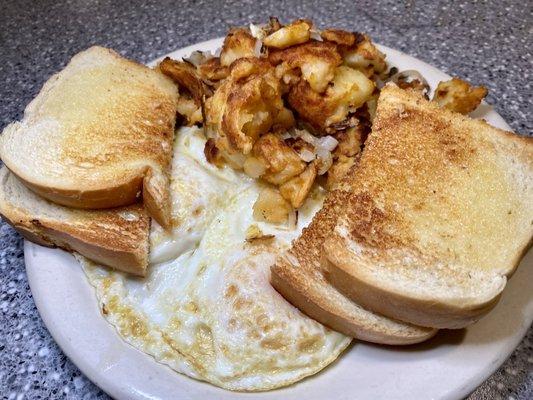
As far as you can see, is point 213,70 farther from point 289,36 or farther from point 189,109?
point 289,36

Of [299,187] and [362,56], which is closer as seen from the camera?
[299,187]

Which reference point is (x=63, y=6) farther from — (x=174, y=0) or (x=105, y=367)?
(x=105, y=367)

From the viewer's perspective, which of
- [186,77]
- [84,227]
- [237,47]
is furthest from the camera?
[186,77]

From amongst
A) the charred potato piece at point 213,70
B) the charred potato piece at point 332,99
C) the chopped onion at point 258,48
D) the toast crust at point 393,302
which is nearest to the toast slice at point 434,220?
the toast crust at point 393,302

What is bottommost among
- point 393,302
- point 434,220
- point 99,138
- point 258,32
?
point 99,138

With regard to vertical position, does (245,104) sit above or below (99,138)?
above

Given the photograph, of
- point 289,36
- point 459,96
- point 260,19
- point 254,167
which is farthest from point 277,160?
point 260,19

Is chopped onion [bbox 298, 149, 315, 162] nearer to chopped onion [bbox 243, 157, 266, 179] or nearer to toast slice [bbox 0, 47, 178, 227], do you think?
chopped onion [bbox 243, 157, 266, 179]
